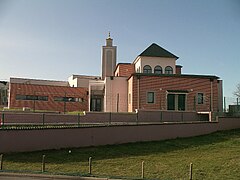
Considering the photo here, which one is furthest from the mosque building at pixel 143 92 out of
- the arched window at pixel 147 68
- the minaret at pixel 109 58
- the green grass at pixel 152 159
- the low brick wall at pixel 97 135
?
the green grass at pixel 152 159

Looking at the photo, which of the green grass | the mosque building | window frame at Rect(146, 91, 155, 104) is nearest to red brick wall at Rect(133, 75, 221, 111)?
the mosque building

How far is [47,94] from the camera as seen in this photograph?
46812 millimetres

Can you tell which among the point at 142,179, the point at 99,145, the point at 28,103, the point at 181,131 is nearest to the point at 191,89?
the point at 181,131

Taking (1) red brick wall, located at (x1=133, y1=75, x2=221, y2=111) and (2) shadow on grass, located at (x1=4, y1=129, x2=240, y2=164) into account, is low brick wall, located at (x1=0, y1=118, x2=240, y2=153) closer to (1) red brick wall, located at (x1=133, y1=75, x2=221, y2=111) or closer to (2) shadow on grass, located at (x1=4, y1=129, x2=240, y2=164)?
(2) shadow on grass, located at (x1=4, y1=129, x2=240, y2=164)

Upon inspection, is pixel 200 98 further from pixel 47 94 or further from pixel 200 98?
pixel 47 94

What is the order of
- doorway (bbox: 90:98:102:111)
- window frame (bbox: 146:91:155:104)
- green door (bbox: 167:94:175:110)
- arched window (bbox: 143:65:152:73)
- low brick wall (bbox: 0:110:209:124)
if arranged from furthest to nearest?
doorway (bbox: 90:98:102:111), arched window (bbox: 143:65:152:73), green door (bbox: 167:94:175:110), window frame (bbox: 146:91:155:104), low brick wall (bbox: 0:110:209:124)

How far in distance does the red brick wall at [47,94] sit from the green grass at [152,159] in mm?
29026

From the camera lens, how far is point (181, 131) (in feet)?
72.0

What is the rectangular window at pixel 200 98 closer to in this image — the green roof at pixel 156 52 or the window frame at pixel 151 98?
the window frame at pixel 151 98

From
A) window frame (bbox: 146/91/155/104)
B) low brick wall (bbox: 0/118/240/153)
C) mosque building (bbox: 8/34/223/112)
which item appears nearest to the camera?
low brick wall (bbox: 0/118/240/153)

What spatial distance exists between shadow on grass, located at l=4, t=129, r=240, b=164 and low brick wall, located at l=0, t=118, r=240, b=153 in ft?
1.52

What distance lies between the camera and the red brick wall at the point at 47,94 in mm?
45531

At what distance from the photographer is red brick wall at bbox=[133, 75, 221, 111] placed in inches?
1272

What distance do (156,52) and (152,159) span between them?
29.2 metres
